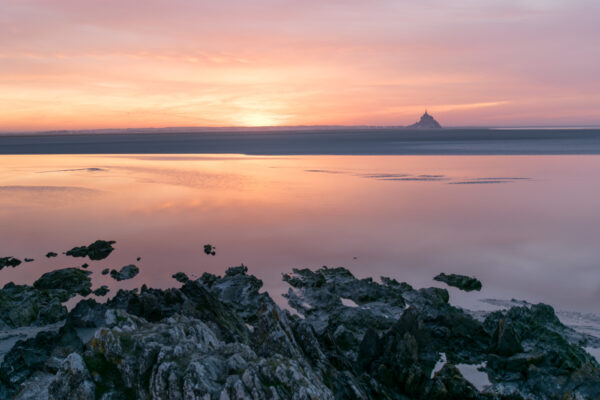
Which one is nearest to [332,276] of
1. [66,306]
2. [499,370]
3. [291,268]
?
[291,268]

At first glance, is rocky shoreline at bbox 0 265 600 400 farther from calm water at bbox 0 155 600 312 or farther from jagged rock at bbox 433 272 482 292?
calm water at bbox 0 155 600 312

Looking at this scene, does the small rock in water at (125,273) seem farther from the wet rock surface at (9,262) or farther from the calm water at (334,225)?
the wet rock surface at (9,262)

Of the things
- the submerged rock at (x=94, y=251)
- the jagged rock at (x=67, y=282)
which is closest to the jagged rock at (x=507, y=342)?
the jagged rock at (x=67, y=282)

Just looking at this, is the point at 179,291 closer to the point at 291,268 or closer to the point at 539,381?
the point at 291,268

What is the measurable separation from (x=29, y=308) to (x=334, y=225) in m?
20.8

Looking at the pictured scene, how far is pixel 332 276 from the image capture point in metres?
22.9

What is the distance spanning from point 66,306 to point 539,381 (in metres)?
17.3

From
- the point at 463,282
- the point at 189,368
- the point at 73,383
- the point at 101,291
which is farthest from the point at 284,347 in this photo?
the point at 463,282

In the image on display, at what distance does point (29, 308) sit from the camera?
18156mm

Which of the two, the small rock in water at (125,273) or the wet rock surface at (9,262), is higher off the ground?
the wet rock surface at (9,262)

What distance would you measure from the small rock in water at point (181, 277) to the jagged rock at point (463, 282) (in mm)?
12182

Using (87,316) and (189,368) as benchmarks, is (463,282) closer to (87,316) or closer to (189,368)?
(87,316)

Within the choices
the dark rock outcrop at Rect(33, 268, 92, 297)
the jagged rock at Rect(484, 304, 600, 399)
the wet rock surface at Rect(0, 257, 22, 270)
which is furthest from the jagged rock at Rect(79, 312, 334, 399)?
the wet rock surface at Rect(0, 257, 22, 270)

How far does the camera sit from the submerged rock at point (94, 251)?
2725cm
